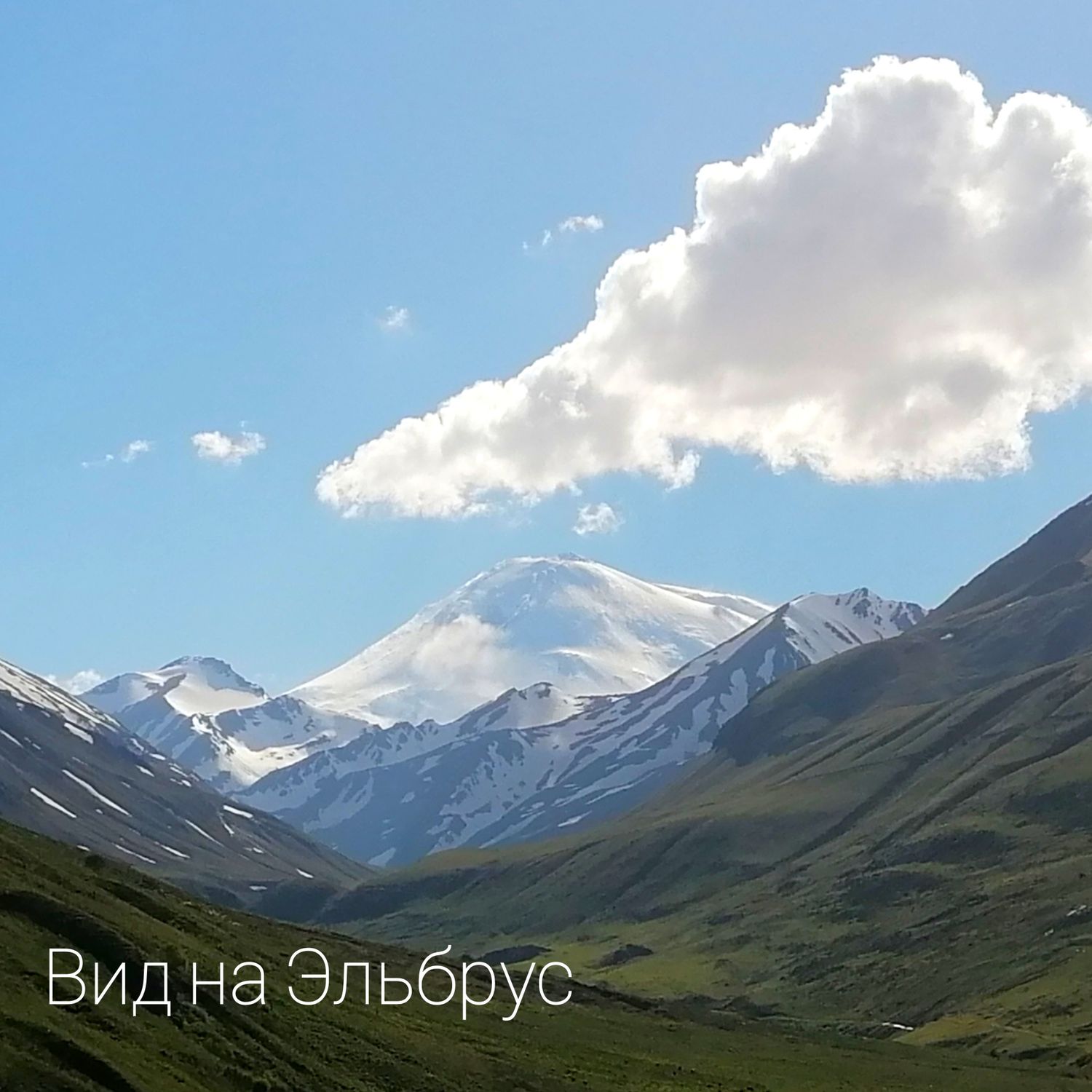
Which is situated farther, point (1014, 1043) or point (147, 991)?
point (1014, 1043)

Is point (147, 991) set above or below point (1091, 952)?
above

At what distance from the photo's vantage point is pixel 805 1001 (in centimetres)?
17225

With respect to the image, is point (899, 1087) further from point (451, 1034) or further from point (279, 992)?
point (279, 992)

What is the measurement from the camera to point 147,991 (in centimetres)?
5388

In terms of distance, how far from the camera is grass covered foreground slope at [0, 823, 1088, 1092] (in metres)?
47.1

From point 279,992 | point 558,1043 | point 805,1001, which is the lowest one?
point 805,1001

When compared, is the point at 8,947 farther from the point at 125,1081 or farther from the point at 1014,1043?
the point at 1014,1043

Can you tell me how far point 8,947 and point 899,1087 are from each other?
59.1 metres

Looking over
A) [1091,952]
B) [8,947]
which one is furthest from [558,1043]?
[1091,952]

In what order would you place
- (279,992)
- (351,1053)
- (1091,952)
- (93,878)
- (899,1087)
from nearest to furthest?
(351,1053) < (279,992) < (93,878) < (899,1087) < (1091,952)

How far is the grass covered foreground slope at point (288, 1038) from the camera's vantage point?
154 ft

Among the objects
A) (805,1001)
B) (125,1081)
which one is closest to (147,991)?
(125,1081)

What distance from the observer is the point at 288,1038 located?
57781mm

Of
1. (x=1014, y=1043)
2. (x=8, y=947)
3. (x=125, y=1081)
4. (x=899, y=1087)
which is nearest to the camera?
(x=125, y=1081)
